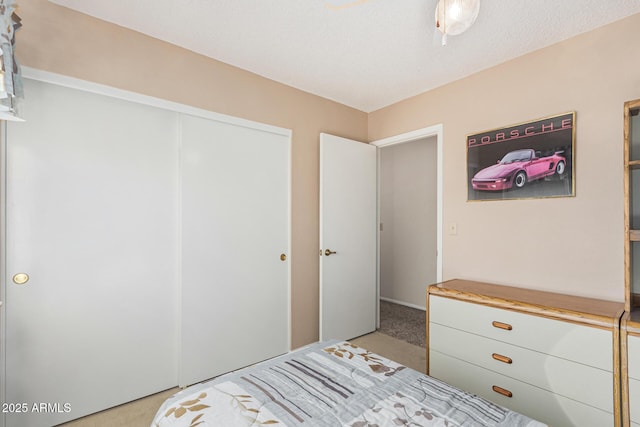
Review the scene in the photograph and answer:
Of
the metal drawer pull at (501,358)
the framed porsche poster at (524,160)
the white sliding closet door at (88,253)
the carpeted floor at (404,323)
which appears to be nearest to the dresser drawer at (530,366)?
the metal drawer pull at (501,358)

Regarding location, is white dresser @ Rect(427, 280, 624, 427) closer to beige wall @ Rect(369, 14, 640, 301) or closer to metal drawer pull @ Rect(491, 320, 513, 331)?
metal drawer pull @ Rect(491, 320, 513, 331)

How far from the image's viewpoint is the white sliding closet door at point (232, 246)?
233cm

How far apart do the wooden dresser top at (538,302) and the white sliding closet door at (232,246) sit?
55.1 inches

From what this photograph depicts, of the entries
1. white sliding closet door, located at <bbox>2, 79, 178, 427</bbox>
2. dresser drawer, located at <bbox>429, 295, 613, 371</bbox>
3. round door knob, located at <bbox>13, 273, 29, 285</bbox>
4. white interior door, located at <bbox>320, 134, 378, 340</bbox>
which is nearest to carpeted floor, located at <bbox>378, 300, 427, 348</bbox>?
white interior door, located at <bbox>320, 134, 378, 340</bbox>

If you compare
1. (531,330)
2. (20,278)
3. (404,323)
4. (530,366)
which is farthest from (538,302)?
(20,278)

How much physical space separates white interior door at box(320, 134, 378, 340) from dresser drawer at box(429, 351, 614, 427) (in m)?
1.07

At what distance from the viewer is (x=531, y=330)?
1.83 m

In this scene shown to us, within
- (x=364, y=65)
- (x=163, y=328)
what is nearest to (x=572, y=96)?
(x=364, y=65)

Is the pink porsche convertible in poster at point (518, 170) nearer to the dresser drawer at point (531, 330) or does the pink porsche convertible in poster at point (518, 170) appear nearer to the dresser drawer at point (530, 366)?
the dresser drawer at point (531, 330)

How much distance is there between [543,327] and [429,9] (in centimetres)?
196

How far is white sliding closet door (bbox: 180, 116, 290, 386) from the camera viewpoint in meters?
2.33

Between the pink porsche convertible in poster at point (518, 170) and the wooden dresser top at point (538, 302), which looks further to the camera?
the pink porsche convertible in poster at point (518, 170)

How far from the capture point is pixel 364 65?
2.52 metres

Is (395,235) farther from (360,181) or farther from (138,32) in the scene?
(138,32)
